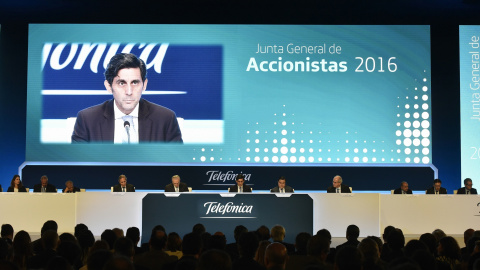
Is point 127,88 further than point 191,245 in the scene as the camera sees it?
Yes

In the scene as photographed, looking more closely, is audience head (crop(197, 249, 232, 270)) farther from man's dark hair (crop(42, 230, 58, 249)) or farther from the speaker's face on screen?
Answer: the speaker's face on screen

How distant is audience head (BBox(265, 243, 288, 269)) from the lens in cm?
410

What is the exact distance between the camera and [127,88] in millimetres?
13102

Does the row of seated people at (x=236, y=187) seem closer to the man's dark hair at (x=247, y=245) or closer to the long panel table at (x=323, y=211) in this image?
the long panel table at (x=323, y=211)

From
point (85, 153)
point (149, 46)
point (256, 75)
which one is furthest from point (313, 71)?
point (85, 153)

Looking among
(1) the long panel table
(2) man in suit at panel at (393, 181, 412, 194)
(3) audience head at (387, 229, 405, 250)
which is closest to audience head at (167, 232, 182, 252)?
(3) audience head at (387, 229, 405, 250)

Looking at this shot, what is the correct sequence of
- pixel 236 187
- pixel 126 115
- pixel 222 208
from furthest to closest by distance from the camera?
1. pixel 126 115
2. pixel 236 187
3. pixel 222 208

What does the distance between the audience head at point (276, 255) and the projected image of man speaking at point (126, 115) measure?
29.9 feet

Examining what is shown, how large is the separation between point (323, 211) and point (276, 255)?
565 centimetres

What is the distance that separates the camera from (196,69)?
13.2m

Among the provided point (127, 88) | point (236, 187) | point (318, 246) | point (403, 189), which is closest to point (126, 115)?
point (127, 88)

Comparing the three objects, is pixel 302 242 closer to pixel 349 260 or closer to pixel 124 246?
pixel 124 246
